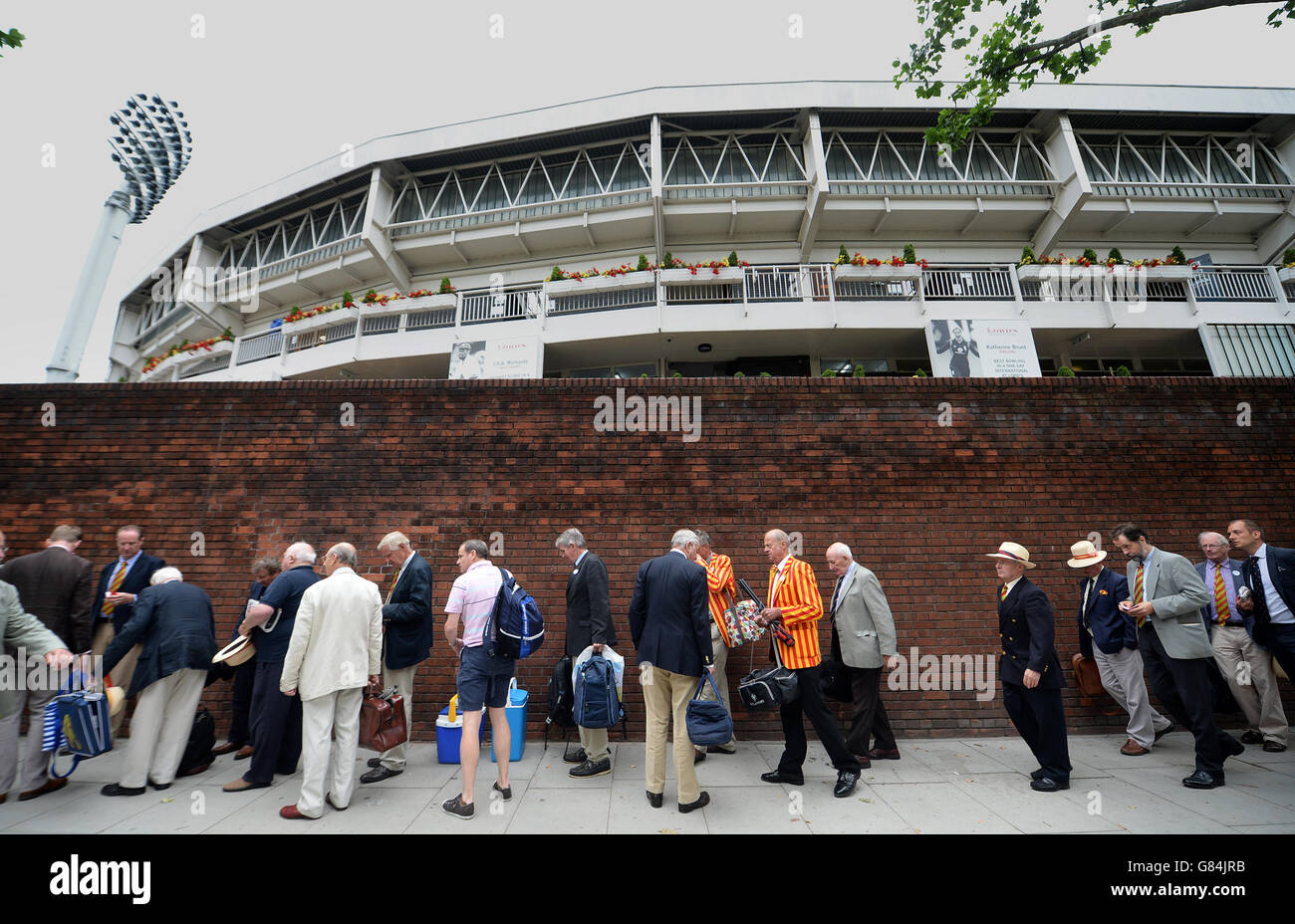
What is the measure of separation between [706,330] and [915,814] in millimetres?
11349

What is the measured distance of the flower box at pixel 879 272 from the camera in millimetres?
13212

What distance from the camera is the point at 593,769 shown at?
440 cm

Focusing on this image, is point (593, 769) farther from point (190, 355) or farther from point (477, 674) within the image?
point (190, 355)

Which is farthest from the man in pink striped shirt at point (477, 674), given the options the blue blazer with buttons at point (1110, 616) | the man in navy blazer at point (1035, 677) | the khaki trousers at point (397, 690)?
the blue blazer with buttons at point (1110, 616)

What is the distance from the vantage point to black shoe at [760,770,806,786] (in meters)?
4.16

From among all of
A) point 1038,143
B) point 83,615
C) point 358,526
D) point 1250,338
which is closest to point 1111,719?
point 358,526

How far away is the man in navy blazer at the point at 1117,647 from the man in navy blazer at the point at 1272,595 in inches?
34.3

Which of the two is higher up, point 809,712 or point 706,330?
point 706,330

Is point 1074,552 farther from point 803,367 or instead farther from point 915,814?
point 803,367

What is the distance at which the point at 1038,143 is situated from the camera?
16.1 meters

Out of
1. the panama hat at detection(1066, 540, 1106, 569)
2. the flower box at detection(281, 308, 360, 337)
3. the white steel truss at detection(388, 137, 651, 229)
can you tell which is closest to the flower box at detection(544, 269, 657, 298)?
the white steel truss at detection(388, 137, 651, 229)

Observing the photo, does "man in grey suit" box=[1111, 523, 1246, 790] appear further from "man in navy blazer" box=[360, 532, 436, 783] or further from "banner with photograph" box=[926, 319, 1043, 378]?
"banner with photograph" box=[926, 319, 1043, 378]

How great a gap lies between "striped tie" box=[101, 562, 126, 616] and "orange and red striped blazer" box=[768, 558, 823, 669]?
20.2 ft

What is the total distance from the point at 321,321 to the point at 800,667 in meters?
16.6
